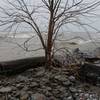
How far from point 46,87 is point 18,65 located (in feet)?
3.57

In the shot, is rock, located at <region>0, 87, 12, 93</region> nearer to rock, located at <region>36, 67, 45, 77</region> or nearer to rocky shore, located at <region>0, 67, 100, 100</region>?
rocky shore, located at <region>0, 67, 100, 100</region>

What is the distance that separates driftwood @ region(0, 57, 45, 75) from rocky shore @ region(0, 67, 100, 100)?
0.51 feet

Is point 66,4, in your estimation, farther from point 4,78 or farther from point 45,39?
point 4,78

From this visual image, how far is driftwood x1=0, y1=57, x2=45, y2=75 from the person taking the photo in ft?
17.3

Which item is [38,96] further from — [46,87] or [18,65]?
[18,65]

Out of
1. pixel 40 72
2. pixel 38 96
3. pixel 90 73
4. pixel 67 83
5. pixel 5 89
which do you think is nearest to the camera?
pixel 38 96

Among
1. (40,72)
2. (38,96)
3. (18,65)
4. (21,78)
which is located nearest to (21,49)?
(18,65)

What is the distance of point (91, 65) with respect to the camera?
4887 mm

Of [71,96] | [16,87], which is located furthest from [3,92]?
[71,96]

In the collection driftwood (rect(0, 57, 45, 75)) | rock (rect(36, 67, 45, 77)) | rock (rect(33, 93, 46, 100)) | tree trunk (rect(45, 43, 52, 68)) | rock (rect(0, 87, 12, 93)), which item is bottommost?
rock (rect(33, 93, 46, 100))

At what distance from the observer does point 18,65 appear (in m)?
5.46

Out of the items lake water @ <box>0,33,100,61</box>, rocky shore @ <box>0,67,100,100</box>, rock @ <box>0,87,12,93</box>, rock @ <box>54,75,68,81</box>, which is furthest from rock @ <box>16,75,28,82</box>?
lake water @ <box>0,33,100,61</box>

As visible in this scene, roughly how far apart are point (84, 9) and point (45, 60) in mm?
1416

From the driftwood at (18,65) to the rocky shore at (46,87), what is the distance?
0.51ft
